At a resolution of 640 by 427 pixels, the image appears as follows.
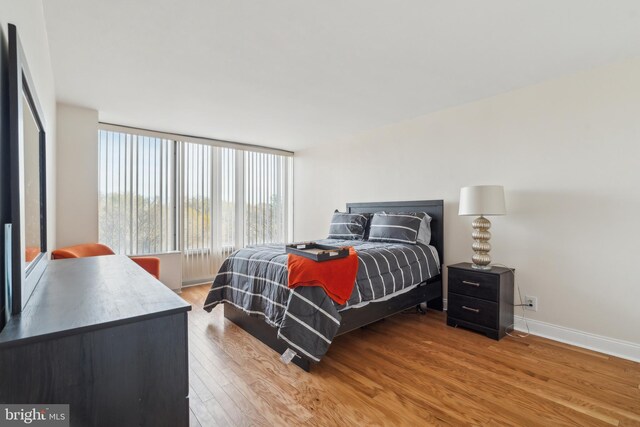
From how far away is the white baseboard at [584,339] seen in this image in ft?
7.83

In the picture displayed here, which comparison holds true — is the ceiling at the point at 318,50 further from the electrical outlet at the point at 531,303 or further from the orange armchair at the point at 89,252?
the electrical outlet at the point at 531,303

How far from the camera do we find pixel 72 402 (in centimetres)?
78

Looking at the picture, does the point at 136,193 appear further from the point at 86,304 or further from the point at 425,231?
the point at 425,231

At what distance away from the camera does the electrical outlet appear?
2.87 metres

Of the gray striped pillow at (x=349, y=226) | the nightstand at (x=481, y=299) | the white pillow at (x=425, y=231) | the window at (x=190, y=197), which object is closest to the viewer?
the nightstand at (x=481, y=299)

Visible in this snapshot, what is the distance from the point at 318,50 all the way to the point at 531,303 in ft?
9.70

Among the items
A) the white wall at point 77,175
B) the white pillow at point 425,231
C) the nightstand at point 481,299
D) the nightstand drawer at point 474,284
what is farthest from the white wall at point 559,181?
the white wall at point 77,175

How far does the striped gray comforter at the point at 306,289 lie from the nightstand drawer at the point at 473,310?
1.23 ft

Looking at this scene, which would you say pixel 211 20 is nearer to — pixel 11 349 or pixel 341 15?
pixel 341 15

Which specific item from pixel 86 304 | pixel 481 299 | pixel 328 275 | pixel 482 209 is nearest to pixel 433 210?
pixel 482 209

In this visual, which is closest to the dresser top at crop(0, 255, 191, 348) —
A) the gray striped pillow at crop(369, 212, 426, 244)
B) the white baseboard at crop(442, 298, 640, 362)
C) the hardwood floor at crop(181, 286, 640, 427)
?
the hardwood floor at crop(181, 286, 640, 427)

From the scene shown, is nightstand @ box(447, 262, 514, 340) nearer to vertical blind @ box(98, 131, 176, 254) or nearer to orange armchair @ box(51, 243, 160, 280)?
orange armchair @ box(51, 243, 160, 280)

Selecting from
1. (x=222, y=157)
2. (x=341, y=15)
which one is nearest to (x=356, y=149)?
(x=222, y=157)

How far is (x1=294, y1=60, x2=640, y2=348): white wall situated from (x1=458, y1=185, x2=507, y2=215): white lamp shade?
0.32m
